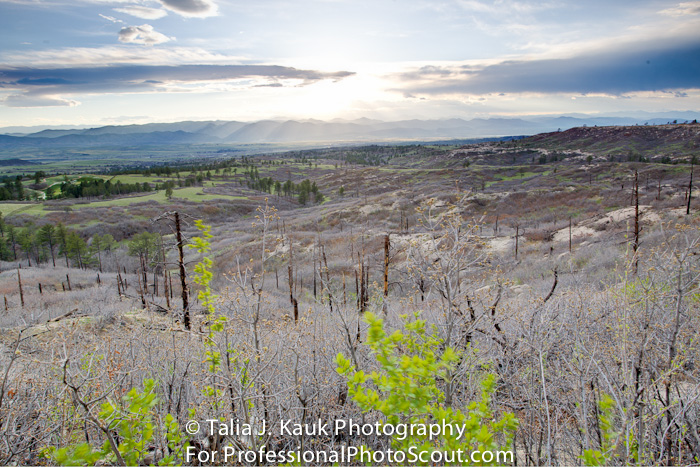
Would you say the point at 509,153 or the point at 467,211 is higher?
the point at 509,153

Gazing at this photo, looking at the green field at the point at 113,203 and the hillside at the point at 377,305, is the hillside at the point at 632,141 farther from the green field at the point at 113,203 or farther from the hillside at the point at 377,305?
the green field at the point at 113,203

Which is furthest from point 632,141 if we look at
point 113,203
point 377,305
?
point 113,203

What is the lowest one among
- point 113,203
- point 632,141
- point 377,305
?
point 377,305

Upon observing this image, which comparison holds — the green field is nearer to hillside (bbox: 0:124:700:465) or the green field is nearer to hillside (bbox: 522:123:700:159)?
hillside (bbox: 0:124:700:465)

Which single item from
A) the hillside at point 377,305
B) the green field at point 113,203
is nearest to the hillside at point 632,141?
the hillside at point 377,305

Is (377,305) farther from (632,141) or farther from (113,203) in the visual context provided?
(632,141)

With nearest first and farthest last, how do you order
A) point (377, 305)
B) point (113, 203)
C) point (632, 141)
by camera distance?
1. point (377, 305)
2. point (113, 203)
3. point (632, 141)

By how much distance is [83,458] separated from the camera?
2252 mm

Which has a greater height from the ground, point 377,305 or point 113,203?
point 113,203

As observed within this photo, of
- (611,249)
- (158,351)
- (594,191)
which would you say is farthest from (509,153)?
(158,351)

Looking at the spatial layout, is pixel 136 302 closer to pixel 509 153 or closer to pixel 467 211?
pixel 467 211

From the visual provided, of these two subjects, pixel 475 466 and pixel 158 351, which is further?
pixel 158 351

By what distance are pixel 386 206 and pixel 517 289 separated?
123 ft

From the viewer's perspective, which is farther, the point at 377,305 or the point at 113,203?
the point at 113,203
